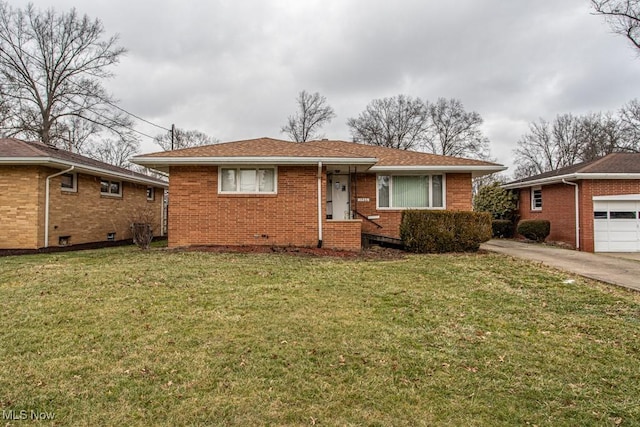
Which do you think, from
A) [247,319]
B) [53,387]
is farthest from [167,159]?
[53,387]

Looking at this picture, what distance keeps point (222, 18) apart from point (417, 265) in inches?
500

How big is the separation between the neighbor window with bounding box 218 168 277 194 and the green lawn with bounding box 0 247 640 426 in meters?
4.64

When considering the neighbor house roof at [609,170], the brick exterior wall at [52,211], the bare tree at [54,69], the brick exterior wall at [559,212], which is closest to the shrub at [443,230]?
the neighbor house roof at [609,170]

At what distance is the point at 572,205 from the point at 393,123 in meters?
25.1

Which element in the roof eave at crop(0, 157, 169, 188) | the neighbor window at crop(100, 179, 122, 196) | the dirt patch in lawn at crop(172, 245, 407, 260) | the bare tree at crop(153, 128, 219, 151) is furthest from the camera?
the bare tree at crop(153, 128, 219, 151)

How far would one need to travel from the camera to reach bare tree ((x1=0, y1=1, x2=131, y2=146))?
21.7m

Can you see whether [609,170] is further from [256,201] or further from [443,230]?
[256,201]

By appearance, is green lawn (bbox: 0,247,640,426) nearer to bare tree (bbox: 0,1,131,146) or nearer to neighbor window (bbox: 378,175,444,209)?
neighbor window (bbox: 378,175,444,209)

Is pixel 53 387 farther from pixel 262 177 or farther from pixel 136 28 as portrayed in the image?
pixel 136 28

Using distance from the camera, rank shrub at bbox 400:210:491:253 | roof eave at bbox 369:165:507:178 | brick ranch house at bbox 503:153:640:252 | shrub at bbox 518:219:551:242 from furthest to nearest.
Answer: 1. shrub at bbox 518:219:551:242
2. brick ranch house at bbox 503:153:640:252
3. roof eave at bbox 369:165:507:178
4. shrub at bbox 400:210:491:253

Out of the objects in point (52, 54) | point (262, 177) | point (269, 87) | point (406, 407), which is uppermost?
point (52, 54)

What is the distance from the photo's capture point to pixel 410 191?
507 inches

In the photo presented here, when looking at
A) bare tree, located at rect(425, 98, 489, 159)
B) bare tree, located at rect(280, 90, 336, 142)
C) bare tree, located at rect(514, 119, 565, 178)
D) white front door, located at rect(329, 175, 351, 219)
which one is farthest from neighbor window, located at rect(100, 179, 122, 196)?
bare tree, located at rect(514, 119, 565, 178)

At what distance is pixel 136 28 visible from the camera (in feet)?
51.8
